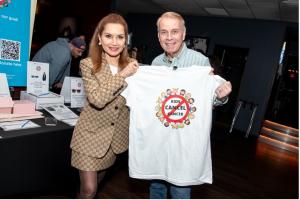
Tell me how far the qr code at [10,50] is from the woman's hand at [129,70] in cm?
146

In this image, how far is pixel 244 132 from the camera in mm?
7246

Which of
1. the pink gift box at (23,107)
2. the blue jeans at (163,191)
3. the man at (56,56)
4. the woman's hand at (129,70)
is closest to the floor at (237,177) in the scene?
the pink gift box at (23,107)

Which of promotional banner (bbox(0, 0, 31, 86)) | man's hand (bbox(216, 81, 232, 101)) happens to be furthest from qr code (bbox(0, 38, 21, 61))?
man's hand (bbox(216, 81, 232, 101))

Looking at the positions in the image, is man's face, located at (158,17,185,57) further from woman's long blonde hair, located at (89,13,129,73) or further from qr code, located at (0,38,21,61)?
qr code, located at (0,38,21,61)

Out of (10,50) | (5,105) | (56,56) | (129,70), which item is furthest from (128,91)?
(56,56)

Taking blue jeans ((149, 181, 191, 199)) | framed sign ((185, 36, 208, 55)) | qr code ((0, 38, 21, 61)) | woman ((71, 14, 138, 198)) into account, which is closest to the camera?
woman ((71, 14, 138, 198))

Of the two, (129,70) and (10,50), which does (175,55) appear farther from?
(10,50)

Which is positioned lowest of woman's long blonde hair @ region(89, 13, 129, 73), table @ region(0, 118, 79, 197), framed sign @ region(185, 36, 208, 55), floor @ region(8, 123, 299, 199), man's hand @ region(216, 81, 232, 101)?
floor @ region(8, 123, 299, 199)

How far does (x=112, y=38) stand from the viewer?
1.63 metres

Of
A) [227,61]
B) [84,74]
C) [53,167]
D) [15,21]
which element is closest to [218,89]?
[84,74]

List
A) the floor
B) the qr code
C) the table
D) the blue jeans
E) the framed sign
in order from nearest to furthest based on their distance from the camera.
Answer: the blue jeans < the table < the qr code < the floor < the framed sign

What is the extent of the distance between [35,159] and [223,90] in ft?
4.96

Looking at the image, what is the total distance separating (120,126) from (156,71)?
0.42 meters

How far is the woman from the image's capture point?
1.58m
